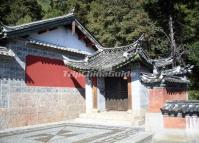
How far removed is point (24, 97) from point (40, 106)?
52.4 inches

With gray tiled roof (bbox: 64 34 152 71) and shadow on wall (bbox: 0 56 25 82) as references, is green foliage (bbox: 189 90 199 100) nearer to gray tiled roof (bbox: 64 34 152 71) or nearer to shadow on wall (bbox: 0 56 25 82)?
gray tiled roof (bbox: 64 34 152 71)

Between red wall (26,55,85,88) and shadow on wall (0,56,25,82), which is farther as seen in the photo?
red wall (26,55,85,88)

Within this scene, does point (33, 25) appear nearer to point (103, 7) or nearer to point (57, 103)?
point (57, 103)

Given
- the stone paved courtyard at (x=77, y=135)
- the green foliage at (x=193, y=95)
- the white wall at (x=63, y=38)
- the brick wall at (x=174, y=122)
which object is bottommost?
the stone paved courtyard at (x=77, y=135)

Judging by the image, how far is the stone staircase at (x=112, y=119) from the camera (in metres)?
17.2

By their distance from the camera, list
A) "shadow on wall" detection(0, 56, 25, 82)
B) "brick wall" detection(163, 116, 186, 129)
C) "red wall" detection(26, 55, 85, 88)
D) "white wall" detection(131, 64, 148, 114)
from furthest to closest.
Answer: "white wall" detection(131, 64, 148, 114), "red wall" detection(26, 55, 85, 88), "shadow on wall" detection(0, 56, 25, 82), "brick wall" detection(163, 116, 186, 129)

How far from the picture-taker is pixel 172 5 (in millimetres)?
31094

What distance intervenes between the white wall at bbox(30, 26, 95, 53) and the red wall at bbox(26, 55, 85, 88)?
4.07ft

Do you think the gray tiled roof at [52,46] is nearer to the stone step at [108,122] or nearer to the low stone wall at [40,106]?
the low stone wall at [40,106]

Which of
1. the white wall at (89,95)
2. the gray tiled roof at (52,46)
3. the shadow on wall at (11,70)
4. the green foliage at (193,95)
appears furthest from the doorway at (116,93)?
the green foliage at (193,95)

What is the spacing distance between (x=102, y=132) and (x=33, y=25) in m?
6.99

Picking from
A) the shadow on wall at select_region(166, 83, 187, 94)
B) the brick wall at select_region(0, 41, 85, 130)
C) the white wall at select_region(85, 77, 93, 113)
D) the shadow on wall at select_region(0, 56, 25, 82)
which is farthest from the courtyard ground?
the white wall at select_region(85, 77, 93, 113)

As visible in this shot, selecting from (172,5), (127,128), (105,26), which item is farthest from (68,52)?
(172,5)

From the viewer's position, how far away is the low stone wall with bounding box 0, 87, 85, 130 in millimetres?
15906
